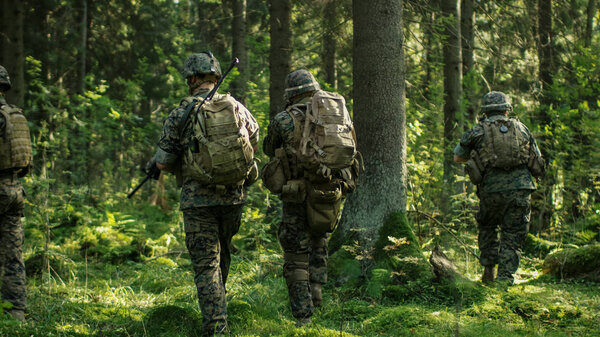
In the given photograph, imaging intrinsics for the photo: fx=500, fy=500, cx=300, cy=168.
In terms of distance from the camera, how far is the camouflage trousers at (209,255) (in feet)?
13.1

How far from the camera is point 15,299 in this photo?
4.71 meters

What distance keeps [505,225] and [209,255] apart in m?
3.99

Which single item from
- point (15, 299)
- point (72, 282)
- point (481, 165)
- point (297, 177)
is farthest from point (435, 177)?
point (15, 299)

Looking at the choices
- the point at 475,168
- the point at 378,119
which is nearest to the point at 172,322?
the point at 378,119

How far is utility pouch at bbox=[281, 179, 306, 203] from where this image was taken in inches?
181

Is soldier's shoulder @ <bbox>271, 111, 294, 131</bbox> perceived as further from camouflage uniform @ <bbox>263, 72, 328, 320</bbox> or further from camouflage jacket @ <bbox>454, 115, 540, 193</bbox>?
camouflage jacket @ <bbox>454, 115, 540, 193</bbox>

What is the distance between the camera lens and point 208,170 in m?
4.00

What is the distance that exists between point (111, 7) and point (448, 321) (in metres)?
17.2

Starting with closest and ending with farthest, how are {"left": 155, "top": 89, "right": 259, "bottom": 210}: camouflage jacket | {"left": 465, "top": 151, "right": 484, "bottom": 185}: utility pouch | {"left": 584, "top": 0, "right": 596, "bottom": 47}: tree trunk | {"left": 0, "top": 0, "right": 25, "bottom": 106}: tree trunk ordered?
{"left": 155, "top": 89, "right": 259, "bottom": 210}: camouflage jacket, {"left": 465, "top": 151, "right": 484, "bottom": 185}: utility pouch, {"left": 0, "top": 0, "right": 25, "bottom": 106}: tree trunk, {"left": 584, "top": 0, "right": 596, "bottom": 47}: tree trunk

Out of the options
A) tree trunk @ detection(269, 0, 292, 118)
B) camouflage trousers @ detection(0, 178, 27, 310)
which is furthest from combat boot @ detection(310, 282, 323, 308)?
tree trunk @ detection(269, 0, 292, 118)

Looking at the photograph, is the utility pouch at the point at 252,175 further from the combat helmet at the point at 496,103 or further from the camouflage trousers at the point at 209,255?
the combat helmet at the point at 496,103

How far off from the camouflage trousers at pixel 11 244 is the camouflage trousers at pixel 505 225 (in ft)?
17.3

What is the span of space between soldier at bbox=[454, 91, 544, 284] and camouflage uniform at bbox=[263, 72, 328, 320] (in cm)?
262

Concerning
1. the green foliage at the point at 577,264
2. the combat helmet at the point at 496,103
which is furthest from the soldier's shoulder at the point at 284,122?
the green foliage at the point at 577,264
